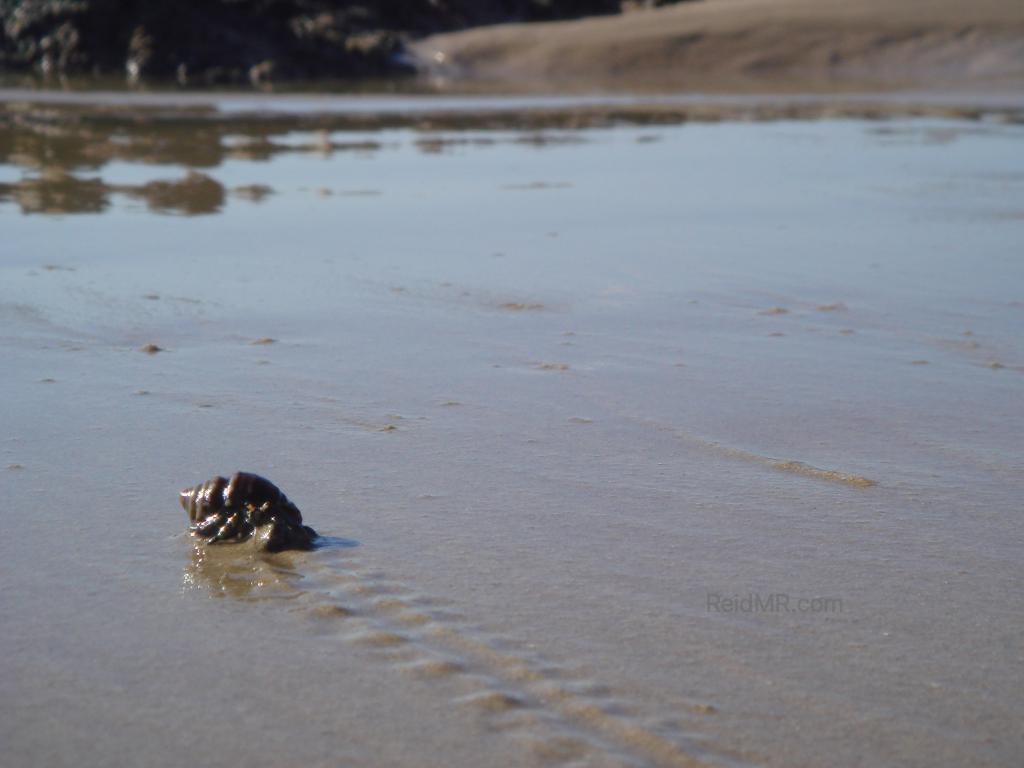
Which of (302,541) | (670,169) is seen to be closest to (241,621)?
(302,541)

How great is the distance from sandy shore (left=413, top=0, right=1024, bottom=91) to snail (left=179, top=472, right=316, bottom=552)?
54.5 feet

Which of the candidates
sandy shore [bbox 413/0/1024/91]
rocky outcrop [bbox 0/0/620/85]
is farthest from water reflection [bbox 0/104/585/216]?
rocky outcrop [bbox 0/0/620/85]

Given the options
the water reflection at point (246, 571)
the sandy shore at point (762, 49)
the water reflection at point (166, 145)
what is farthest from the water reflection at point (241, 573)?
the sandy shore at point (762, 49)

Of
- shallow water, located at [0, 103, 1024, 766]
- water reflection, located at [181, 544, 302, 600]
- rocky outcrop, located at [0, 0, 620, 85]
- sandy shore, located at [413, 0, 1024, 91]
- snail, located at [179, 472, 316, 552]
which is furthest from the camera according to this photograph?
rocky outcrop, located at [0, 0, 620, 85]

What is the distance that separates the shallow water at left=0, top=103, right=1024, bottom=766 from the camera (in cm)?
206

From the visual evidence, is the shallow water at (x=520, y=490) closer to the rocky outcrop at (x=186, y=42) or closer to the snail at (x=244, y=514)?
the snail at (x=244, y=514)

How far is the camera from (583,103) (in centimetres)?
1633

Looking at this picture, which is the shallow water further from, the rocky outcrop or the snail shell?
the rocky outcrop

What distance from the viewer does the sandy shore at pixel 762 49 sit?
790 inches

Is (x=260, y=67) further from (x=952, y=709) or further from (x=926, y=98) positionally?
(x=952, y=709)

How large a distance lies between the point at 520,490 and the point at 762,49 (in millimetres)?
20129

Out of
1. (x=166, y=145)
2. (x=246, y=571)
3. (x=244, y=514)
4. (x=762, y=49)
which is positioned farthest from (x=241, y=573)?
(x=762, y=49)

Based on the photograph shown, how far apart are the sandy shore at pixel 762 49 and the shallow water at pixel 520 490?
1381 cm

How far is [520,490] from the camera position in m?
3.04
